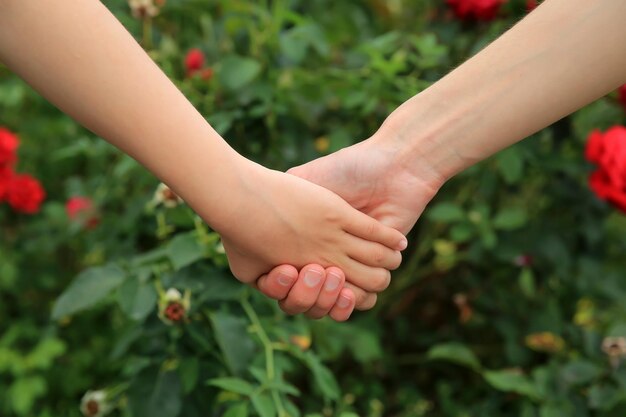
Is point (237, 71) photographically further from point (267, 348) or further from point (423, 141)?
point (267, 348)

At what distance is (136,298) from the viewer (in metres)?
1.26

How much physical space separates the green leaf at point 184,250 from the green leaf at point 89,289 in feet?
0.31

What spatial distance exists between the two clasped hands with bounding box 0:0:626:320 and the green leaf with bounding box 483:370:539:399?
12.2 inches

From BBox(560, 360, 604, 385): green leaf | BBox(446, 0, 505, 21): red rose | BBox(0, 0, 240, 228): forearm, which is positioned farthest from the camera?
BBox(446, 0, 505, 21): red rose

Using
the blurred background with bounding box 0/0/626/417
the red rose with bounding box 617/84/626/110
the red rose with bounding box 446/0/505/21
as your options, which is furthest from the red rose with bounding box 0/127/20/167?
the red rose with bounding box 617/84/626/110

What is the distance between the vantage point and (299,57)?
154cm

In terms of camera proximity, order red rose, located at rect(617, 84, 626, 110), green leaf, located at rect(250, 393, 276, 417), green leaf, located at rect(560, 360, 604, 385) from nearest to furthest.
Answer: green leaf, located at rect(250, 393, 276, 417) < green leaf, located at rect(560, 360, 604, 385) < red rose, located at rect(617, 84, 626, 110)

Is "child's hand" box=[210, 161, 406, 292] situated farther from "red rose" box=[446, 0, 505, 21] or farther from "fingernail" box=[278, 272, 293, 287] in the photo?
"red rose" box=[446, 0, 505, 21]

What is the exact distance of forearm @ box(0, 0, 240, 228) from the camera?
98 centimetres

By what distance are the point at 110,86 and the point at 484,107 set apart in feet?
Result: 1.78

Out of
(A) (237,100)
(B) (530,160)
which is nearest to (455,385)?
(B) (530,160)

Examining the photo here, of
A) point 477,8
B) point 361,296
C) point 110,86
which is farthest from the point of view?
point 477,8

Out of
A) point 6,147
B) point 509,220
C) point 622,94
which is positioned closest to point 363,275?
point 509,220

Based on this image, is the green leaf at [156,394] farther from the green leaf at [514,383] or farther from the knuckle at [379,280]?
the green leaf at [514,383]
